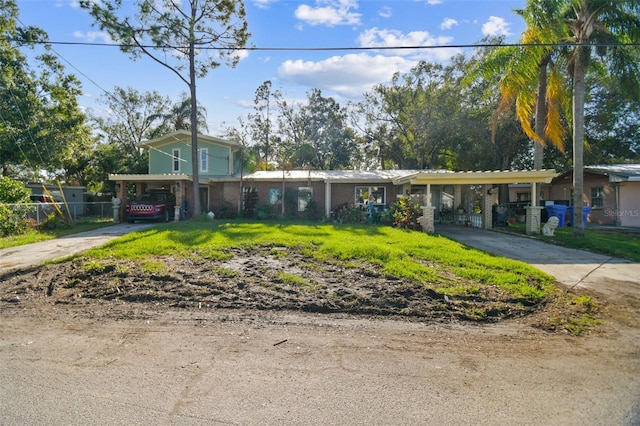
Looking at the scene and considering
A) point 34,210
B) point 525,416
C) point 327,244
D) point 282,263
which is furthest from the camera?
point 34,210

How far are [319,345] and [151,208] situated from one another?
1762cm

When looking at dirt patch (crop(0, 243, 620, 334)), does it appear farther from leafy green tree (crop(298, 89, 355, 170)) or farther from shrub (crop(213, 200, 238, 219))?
leafy green tree (crop(298, 89, 355, 170))

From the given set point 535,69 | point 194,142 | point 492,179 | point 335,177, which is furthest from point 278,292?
point 194,142

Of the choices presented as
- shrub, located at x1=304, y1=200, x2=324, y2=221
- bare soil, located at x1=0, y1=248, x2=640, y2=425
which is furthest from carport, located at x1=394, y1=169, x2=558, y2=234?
bare soil, located at x1=0, y1=248, x2=640, y2=425

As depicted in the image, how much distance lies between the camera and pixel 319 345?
15.4ft

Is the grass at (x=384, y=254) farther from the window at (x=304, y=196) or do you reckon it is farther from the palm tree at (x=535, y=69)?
the window at (x=304, y=196)

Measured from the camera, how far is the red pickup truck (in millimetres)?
19641

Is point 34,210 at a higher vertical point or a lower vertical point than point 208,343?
higher

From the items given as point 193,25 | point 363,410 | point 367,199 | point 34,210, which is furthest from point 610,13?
point 34,210

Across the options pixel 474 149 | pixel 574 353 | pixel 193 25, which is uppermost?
pixel 193 25

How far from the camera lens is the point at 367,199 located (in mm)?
21438

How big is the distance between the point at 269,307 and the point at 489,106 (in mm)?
25071

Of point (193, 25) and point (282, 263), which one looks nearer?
point (282, 263)

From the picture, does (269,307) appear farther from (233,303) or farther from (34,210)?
(34,210)
